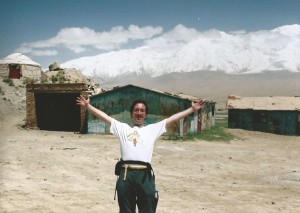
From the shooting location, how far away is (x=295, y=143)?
26062mm

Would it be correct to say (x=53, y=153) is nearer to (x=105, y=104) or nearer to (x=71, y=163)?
(x=71, y=163)

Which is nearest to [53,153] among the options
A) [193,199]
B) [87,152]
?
[87,152]

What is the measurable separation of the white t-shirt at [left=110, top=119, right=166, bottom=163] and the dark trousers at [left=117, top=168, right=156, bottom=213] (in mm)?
197

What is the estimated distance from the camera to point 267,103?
3384cm

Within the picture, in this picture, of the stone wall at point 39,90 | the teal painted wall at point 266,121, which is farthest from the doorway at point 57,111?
the teal painted wall at point 266,121

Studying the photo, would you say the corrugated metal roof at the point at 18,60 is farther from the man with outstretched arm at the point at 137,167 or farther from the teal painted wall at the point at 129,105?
the man with outstretched arm at the point at 137,167

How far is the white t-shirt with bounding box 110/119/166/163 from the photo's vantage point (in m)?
4.61

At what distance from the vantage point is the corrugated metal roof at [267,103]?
31828mm

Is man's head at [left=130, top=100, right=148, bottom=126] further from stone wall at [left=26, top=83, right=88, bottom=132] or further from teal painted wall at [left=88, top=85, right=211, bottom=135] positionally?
stone wall at [left=26, top=83, right=88, bottom=132]

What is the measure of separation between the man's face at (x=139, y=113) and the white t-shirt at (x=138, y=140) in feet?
0.28

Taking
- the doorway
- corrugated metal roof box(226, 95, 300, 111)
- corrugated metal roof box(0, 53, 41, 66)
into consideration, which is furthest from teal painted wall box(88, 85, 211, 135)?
corrugated metal roof box(0, 53, 41, 66)

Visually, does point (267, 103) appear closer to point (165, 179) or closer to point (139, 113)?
point (165, 179)

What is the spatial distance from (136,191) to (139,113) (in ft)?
3.39

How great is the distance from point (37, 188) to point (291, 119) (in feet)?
86.8
